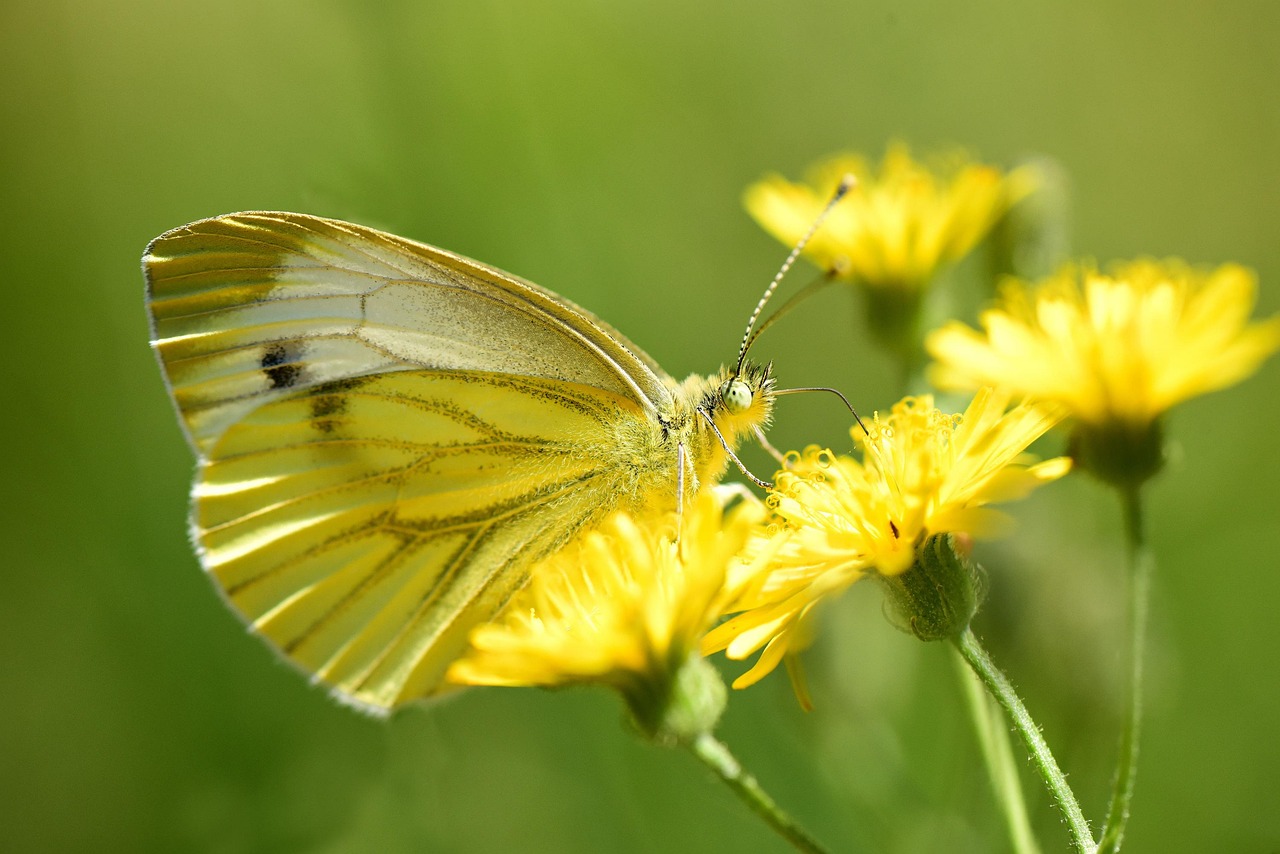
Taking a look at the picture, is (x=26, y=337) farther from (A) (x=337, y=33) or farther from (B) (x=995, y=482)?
(B) (x=995, y=482)

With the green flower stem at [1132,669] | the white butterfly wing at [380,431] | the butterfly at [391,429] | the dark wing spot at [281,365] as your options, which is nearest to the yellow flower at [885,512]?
the green flower stem at [1132,669]

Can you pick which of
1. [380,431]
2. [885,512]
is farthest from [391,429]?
[885,512]

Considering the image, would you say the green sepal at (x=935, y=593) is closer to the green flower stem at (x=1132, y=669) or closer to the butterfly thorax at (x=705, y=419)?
the green flower stem at (x=1132, y=669)

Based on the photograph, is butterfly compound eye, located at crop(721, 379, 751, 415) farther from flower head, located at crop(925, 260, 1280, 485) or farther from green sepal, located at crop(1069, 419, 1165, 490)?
green sepal, located at crop(1069, 419, 1165, 490)

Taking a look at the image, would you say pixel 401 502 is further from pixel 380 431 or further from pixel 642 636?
pixel 642 636

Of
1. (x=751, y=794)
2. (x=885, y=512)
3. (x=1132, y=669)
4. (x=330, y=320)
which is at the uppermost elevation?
(x=330, y=320)

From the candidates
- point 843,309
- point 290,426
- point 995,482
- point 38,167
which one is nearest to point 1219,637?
point 995,482
